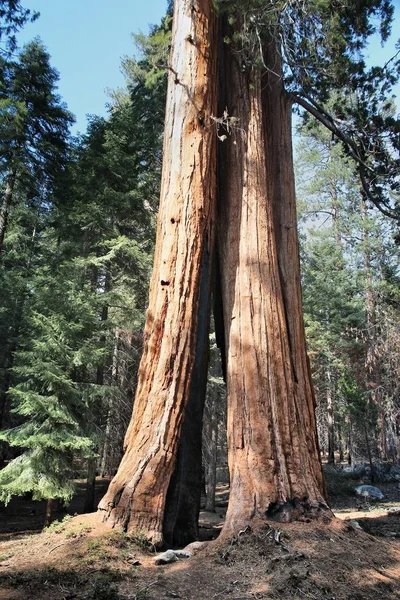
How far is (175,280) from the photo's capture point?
520cm

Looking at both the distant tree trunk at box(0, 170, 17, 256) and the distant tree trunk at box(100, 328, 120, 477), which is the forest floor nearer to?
the distant tree trunk at box(100, 328, 120, 477)

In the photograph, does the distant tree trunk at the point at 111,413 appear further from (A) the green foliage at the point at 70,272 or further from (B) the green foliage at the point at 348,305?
(B) the green foliage at the point at 348,305

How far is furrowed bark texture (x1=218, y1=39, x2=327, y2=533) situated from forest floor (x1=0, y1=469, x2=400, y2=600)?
0.43 meters

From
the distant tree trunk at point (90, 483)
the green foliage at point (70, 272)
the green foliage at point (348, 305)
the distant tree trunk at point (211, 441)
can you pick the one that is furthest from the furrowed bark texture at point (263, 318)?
the green foliage at point (348, 305)

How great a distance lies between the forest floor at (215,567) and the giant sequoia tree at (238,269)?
1.05 feet

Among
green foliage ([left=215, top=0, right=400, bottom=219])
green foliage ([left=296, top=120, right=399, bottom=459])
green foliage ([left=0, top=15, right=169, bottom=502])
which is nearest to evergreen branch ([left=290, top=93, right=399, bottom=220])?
green foliage ([left=215, top=0, right=400, bottom=219])

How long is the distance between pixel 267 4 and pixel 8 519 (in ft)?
47.4

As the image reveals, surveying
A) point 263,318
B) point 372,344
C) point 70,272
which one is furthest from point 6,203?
point 372,344

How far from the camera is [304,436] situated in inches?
199

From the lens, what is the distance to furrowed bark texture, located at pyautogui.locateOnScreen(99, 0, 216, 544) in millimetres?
4477

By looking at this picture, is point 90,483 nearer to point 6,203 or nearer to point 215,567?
point 6,203

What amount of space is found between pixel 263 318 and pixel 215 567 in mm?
2655

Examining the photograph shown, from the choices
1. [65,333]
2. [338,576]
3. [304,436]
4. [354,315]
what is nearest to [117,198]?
[65,333]

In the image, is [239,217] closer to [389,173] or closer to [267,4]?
[267,4]
